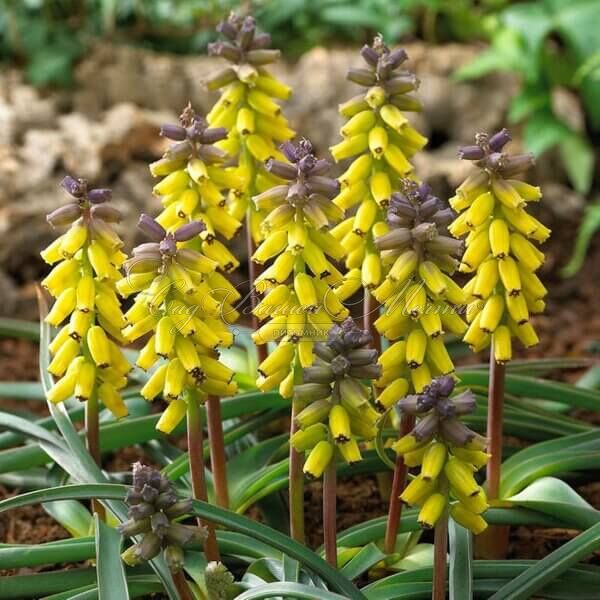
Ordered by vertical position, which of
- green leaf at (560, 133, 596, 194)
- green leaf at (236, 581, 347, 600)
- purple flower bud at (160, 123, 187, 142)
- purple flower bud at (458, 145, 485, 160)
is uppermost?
green leaf at (560, 133, 596, 194)

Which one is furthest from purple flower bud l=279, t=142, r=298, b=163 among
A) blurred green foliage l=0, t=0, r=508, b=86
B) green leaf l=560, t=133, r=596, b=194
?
blurred green foliage l=0, t=0, r=508, b=86

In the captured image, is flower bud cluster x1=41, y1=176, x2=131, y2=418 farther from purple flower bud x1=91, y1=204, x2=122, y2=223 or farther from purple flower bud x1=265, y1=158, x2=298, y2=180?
purple flower bud x1=265, y1=158, x2=298, y2=180

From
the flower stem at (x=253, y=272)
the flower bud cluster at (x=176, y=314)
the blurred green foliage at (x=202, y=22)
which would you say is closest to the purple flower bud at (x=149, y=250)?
the flower bud cluster at (x=176, y=314)

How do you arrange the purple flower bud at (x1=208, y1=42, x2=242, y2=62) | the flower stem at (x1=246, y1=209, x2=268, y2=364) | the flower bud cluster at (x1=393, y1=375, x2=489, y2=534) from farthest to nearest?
the flower stem at (x1=246, y1=209, x2=268, y2=364) → the purple flower bud at (x1=208, y1=42, x2=242, y2=62) → the flower bud cluster at (x1=393, y1=375, x2=489, y2=534)

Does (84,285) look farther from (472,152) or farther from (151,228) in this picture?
(472,152)

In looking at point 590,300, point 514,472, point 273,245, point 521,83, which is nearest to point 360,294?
point 590,300

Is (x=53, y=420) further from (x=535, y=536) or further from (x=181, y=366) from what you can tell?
(x=535, y=536)

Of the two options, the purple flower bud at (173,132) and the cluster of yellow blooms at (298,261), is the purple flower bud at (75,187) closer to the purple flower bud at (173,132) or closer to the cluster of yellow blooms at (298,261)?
the purple flower bud at (173,132)
